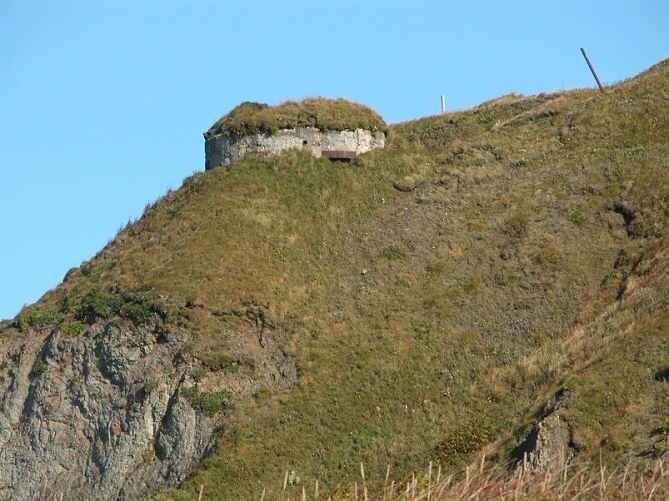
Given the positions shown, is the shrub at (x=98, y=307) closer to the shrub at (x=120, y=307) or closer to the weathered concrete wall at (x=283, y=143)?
the shrub at (x=120, y=307)

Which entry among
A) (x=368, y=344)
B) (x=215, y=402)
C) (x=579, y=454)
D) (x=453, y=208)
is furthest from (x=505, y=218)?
(x=579, y=454)

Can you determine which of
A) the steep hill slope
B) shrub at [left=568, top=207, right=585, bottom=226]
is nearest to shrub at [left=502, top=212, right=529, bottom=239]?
the steep hill slope

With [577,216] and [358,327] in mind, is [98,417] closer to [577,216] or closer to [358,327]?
[358,327]

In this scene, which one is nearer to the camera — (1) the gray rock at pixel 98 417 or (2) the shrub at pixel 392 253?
(1) the gray rock at pixel 98 417

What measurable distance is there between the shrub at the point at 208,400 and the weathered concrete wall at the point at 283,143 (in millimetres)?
16254

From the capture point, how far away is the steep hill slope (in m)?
43.4

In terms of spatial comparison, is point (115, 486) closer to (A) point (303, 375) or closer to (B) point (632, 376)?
(A) point (303, 375)

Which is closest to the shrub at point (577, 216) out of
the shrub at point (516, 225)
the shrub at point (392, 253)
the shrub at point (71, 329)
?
the shrub at point (516, 225)

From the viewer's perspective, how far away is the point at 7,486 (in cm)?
4953

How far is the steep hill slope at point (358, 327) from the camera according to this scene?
4341 centimetres

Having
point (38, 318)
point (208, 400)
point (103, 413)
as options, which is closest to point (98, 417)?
point (103, 413)

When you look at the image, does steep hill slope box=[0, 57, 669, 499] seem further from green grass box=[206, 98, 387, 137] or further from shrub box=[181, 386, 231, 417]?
green grass box=[206, 98, 387, 137]

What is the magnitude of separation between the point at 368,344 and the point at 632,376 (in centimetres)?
1185

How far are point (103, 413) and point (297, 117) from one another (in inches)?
750
